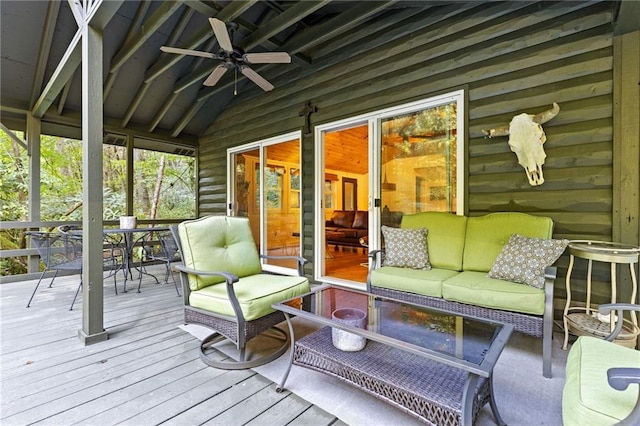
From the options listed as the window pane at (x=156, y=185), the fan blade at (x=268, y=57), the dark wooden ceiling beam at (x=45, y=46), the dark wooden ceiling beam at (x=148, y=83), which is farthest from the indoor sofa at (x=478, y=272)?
the window pane at (x=156, y=185)

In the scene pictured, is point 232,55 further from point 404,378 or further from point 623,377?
point 623,377

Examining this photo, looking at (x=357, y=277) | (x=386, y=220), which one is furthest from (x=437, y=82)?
(x=357, y=277)

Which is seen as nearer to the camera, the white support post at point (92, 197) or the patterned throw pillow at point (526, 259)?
the patterned throw pillow at point (526, 259)

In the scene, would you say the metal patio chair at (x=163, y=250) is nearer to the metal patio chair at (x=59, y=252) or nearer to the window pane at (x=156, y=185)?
the metal patio chair at (x=59, y=252)

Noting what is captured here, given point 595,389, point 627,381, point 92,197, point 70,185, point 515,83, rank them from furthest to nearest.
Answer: point 70,185 < point 515,83 < point 92,197 < point 595,389 < point 627,381

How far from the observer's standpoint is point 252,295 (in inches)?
79.7

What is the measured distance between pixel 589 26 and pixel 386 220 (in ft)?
8.35

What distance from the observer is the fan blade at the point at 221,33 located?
2662 millimetres

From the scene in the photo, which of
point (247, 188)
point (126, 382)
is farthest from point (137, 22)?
point (126, 382)

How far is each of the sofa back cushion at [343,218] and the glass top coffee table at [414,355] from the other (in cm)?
445

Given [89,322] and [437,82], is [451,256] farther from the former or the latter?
[89,322]

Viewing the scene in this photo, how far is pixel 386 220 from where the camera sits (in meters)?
3.74

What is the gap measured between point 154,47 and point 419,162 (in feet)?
14.5

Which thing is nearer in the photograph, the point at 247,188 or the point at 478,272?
the point at 478,272
